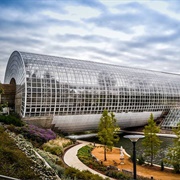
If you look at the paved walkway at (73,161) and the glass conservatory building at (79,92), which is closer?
the paved walkway at (73,161)

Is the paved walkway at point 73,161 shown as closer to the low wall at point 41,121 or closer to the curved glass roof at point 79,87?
the low wall at point 41,121

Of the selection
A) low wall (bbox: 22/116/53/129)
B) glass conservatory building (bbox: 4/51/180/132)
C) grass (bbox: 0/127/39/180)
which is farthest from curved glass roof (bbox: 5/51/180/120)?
grass (bbox: 0/127/39/180)

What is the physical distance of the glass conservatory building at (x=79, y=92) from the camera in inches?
1761

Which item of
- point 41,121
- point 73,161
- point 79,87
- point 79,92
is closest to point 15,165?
point 73,161

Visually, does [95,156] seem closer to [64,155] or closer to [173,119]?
[64,155]

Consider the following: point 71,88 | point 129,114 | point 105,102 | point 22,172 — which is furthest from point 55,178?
point 129,114

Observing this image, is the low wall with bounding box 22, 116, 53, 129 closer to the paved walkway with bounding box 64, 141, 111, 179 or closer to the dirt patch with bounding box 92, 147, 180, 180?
the paved walkway with bounding box 64, 141, 111, 179

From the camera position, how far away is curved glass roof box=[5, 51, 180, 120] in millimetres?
44625

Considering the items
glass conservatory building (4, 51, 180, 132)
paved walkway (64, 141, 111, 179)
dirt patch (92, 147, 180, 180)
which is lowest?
dirt patch (92, 147, 180, 180)

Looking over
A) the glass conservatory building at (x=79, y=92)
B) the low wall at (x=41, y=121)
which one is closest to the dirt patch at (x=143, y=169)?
the low wall at (x=41, y=121)

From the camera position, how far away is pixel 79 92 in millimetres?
49562

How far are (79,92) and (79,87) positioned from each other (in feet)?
3.44

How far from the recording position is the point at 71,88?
48.6m

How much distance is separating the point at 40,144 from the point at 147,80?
40.1 metres
